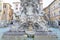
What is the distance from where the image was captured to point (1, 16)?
18.5 feet

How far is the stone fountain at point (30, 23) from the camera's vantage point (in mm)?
5227

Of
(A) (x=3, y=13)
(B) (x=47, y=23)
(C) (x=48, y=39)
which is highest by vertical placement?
(A) (x=3, y=13)

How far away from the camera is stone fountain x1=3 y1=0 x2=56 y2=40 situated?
5.23 meters

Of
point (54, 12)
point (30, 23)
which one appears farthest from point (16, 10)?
point (54, 12)

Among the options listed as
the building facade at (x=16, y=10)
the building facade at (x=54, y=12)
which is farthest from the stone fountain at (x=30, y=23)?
the building facade at (x=54, y=12)

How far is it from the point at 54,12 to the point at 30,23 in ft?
2.73

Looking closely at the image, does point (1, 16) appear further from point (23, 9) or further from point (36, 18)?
point (36, 18)

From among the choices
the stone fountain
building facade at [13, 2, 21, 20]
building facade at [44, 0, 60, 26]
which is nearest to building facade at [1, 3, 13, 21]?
building facade at [13, 2, 21, 20]

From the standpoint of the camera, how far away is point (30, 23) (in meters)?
5.40

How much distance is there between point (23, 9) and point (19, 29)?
0.63 meters

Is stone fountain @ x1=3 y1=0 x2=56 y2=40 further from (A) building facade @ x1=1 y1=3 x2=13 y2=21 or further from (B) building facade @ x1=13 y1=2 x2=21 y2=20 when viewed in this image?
(A) building facade @ x1=1 y1=3 x2=13 y2=21

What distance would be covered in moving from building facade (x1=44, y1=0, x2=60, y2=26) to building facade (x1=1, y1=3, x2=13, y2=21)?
1072 mm

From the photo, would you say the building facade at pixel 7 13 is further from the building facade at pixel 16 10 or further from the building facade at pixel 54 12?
the building facade at pixel 54 12

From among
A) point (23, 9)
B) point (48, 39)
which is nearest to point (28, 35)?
point (48, 39)
